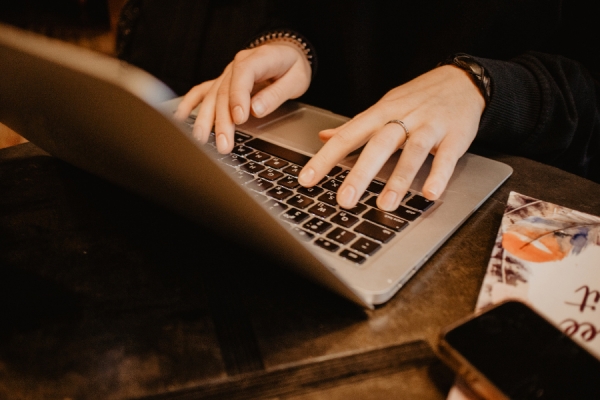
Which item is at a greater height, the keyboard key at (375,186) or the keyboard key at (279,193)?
the keyboard key at (375,186)

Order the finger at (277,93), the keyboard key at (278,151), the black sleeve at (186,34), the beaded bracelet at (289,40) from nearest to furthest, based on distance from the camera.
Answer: the keyboard key at (278,151) < the finger at (277,93) < the beaded bracelet at (289,40) < the black sleeve at (186,34)

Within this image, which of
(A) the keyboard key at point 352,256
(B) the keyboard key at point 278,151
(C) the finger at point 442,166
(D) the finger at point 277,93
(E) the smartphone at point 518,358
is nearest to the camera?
(E) the smartphone at point 518,358

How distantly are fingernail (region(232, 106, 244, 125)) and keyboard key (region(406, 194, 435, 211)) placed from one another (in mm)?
296

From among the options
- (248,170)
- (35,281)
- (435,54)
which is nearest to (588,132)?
(435,54)

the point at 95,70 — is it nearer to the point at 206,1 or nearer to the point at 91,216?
the point at 91,216

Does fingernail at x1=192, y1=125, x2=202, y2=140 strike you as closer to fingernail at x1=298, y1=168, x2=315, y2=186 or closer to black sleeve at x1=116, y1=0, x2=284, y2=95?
fingernail at x1=298, y1=168, x2=315, y2=186

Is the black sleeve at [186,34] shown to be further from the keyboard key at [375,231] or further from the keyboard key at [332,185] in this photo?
the keyboard key at [375,231]

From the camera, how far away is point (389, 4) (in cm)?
94

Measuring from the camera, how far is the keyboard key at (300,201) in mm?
464

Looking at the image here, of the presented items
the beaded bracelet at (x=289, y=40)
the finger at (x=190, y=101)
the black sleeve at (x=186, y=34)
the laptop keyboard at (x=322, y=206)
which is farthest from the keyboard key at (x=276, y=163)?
the black sleeve at (x=186, y=34)

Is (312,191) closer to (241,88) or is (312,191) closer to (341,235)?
(341,235)

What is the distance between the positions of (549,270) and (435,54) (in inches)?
26.3

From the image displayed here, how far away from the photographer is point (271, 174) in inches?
21.0

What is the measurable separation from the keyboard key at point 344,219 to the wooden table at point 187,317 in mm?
89
